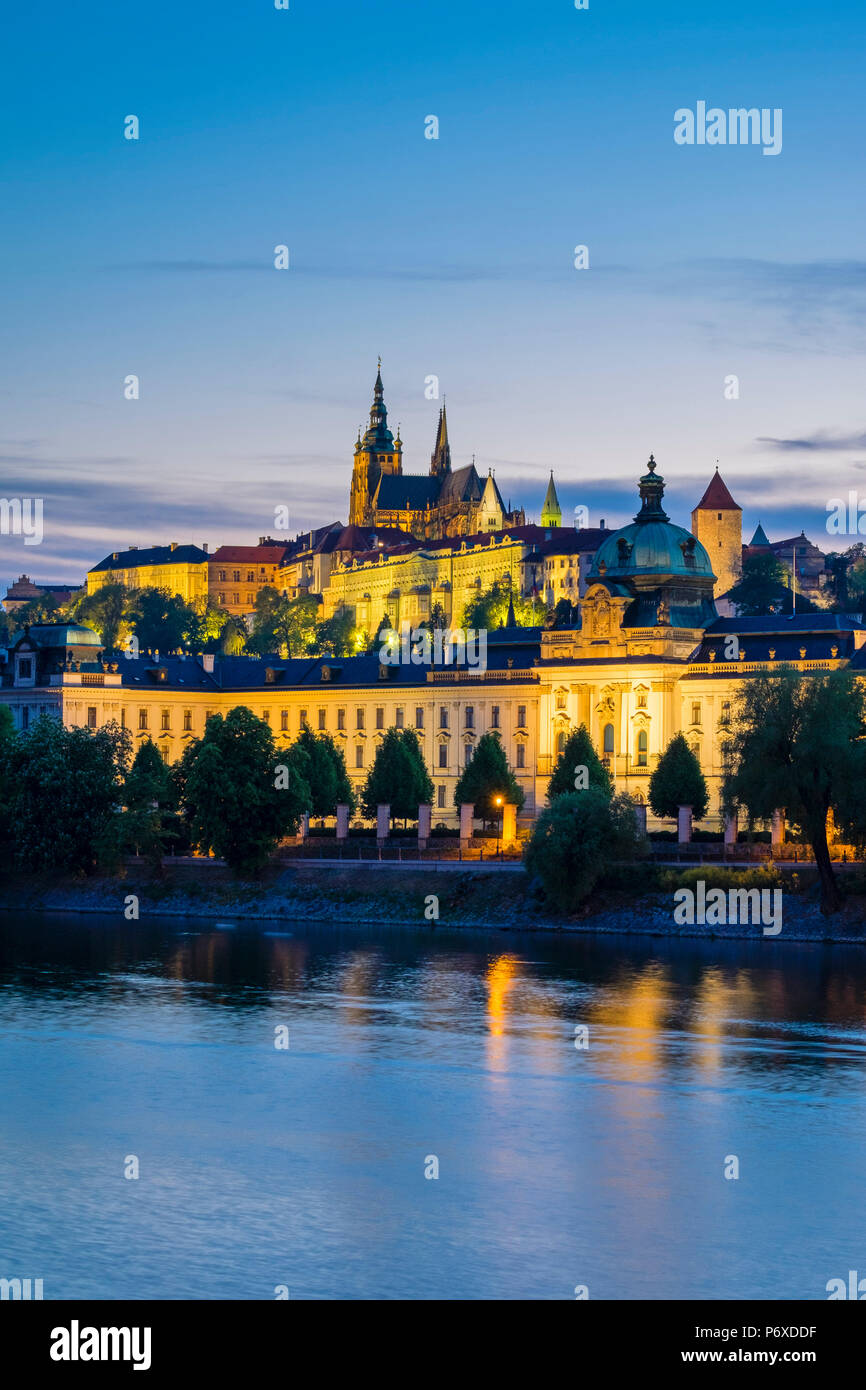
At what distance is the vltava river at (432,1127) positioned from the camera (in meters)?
37.4

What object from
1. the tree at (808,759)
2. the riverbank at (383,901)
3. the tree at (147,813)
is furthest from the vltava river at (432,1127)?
the tree at (147,813)

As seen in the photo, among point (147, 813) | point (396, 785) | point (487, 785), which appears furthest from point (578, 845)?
point (396, 785)

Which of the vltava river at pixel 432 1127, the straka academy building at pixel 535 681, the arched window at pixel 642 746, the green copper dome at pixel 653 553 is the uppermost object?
the green copper dome at pixel 653 553

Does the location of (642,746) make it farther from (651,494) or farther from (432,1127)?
(432,1127)

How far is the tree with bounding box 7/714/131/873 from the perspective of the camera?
105438 millimetres

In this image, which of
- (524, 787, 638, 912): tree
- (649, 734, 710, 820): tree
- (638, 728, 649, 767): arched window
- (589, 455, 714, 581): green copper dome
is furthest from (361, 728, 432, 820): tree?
(589, 455, 714, 581): green copper dome

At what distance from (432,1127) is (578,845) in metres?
43.8

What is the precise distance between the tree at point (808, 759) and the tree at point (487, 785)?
1201 inches

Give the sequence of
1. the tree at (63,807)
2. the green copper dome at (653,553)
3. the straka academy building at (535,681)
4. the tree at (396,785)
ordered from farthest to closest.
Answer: the green copper dome at (653,553)
the straka academy building at (535,681)
the tree at (396,785)
the tree at (63,807)

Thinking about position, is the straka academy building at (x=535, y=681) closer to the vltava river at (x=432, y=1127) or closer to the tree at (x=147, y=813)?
the tree at (x=147, y=813)

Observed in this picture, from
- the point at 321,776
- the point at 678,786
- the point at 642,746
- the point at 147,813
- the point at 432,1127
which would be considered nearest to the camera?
the point at 432,1127

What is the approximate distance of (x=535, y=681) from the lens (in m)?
149
